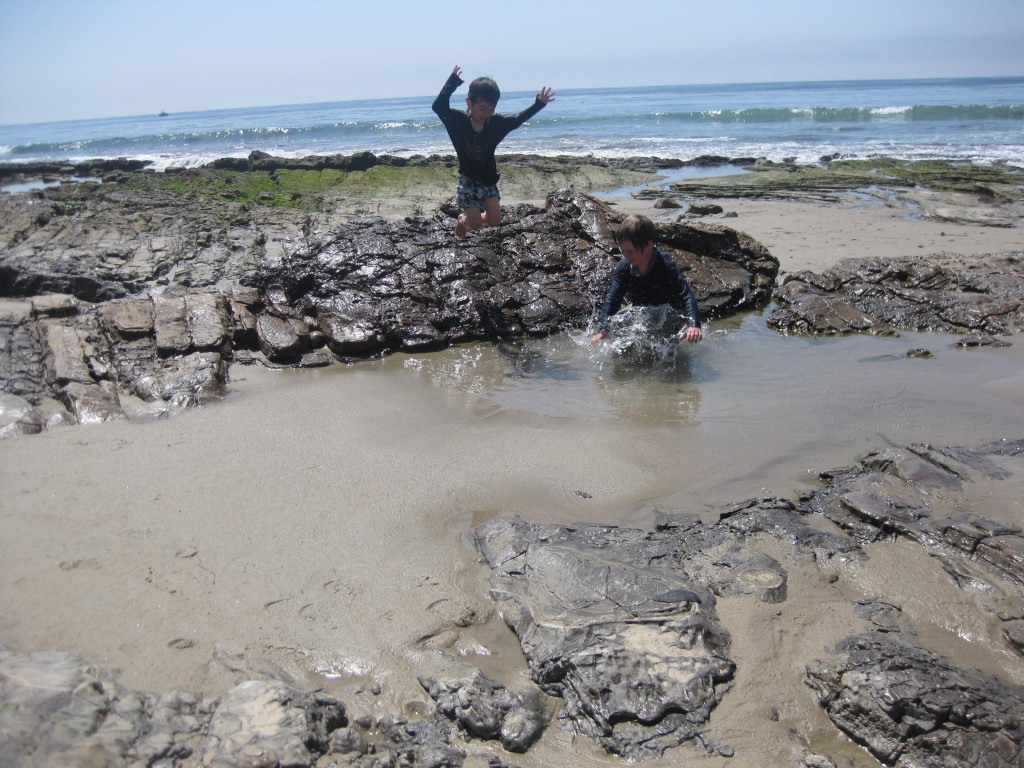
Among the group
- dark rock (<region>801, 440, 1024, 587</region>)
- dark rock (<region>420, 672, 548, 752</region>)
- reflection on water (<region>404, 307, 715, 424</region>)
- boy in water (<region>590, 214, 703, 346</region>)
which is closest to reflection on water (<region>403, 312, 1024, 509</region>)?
reflection on water (<region>404, 307, 715, 424</region>)

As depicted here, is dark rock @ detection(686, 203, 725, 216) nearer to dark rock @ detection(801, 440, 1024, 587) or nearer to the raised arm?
the raised arm

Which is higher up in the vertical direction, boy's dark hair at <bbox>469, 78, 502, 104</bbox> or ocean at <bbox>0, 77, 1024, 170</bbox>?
ocean at <bbox>0, 77, 1024, 170</bbox>

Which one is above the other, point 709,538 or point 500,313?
point 500,313

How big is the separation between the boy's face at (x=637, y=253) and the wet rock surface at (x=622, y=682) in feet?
9.04

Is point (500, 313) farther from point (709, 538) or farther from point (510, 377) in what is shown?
point (709, 538)

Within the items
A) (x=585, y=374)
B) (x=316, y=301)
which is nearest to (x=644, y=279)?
(x=585, y=374)

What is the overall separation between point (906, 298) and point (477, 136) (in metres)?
4.26

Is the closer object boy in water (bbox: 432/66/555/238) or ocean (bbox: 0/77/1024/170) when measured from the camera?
boy in water (bbox: 432/66/555/238)

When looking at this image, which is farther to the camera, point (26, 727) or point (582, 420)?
point (582, 420)

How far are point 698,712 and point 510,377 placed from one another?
10.9 feet

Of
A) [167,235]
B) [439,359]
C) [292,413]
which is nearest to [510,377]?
[439,359]

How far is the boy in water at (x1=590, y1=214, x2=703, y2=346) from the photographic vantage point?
5.27 meters

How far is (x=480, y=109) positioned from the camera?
6176 millimetres

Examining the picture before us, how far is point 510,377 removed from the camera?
5.27m
